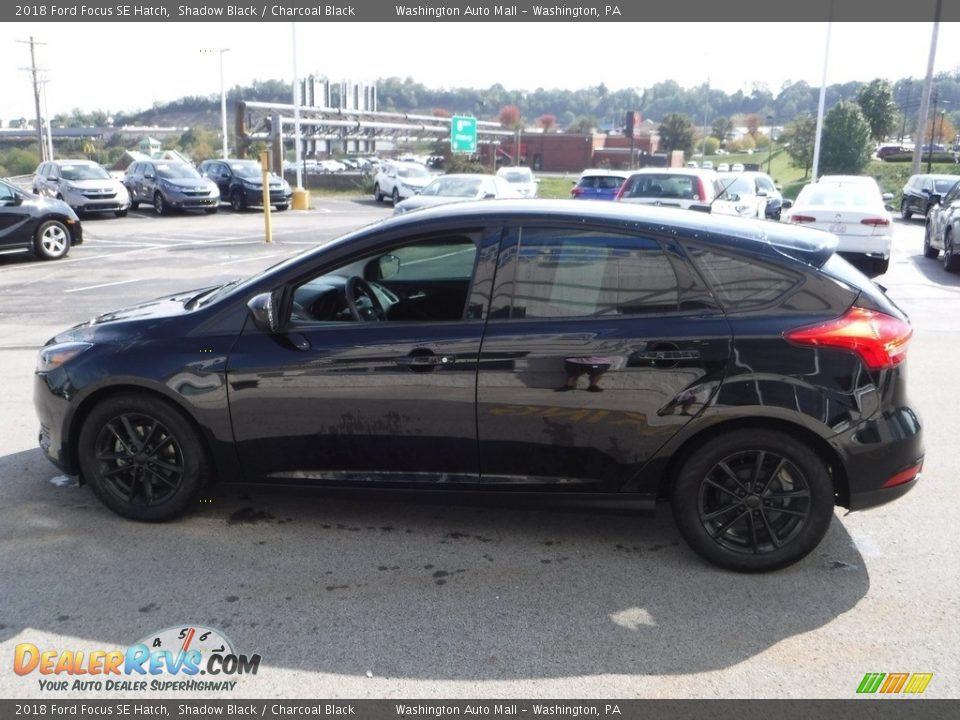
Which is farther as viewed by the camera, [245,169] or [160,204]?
[245,169]

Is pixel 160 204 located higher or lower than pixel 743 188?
lower

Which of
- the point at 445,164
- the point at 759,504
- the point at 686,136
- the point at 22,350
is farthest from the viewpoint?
the point at 686,136

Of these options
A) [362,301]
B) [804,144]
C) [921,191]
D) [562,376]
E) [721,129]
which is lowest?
[921,191]

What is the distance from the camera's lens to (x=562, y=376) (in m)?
3.89

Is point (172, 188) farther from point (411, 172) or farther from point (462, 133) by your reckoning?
point (462, 133)

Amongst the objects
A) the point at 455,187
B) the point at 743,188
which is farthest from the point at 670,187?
the point at 455,187

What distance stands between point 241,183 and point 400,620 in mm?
27388

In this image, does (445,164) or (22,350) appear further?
(445,164)

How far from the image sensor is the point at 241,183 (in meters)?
28.9

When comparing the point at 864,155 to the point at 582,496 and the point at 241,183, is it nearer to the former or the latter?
the point at 241,183

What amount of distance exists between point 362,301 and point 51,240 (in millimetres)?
13203

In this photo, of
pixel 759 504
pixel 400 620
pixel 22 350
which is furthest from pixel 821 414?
pixel 22 350

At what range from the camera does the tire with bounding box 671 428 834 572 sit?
3.84 meters
